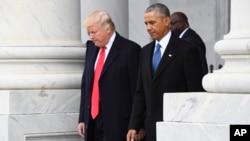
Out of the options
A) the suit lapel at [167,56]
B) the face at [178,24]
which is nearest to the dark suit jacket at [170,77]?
the suit lapel at [167,56]

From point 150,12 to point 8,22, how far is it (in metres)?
2.61

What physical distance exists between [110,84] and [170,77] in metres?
1.19

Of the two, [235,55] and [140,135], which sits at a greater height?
[235,55]

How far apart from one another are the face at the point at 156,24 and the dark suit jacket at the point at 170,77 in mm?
138

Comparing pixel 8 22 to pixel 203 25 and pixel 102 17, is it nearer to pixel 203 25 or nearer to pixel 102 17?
pixel 102 17

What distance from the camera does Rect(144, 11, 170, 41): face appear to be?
10.2 meters

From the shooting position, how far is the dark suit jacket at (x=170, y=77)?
1014 cm

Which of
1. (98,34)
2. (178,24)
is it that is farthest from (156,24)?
(178,24)

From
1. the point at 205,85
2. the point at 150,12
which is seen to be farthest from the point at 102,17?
the point at 205,85

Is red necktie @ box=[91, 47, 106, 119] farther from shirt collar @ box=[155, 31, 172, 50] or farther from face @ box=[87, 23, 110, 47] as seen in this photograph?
shirt collar @ box=[155, 31, 172, 50]

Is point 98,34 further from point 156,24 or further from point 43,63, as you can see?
point 43,63

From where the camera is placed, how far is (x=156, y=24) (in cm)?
1021

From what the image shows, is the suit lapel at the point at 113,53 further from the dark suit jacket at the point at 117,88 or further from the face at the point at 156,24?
the face at the point at 156,24

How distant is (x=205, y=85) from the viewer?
9516 mm
